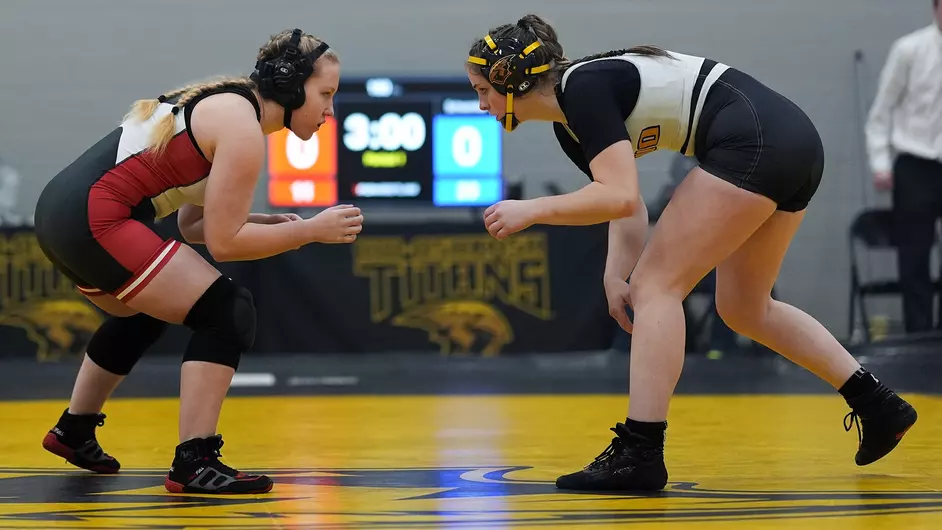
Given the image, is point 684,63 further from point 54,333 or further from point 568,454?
point 54,333

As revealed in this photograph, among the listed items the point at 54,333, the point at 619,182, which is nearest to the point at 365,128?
the point at 54,333

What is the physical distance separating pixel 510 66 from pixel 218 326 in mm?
855

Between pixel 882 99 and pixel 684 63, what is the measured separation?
4715 millimetres

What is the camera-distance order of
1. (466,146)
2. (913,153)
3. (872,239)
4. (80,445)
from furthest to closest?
1. (466,146)
2. (872,239)
3. (913,153)
4. (80,445)

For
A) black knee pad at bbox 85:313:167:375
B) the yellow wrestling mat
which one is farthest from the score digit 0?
black knee pad at bbox 85:313:167:375

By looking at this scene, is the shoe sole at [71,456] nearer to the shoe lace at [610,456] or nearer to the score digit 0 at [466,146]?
the shoe lace at [610,456]

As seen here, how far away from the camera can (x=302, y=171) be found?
7.71 m

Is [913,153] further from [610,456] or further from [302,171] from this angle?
[610,456]

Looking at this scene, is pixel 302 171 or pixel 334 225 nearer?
pixel 334 225

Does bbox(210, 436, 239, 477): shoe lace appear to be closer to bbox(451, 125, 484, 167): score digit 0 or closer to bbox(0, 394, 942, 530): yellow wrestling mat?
bbox(0, 394, 942, 530): yellow wrestling mat

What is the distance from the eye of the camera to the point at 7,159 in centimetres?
865

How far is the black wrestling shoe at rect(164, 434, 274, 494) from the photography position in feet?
8.24

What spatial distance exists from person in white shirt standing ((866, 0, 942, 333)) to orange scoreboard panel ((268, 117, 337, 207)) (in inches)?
130

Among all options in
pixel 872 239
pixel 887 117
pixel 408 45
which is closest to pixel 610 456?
pixel 887 117
